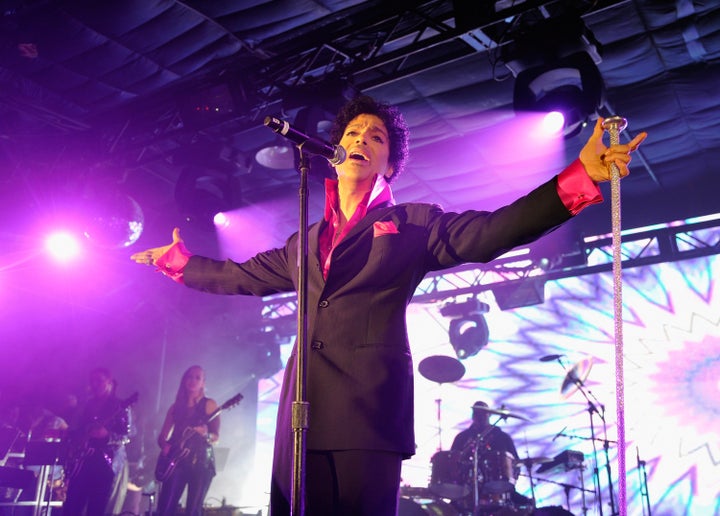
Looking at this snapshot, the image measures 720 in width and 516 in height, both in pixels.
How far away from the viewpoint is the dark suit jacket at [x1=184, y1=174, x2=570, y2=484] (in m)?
1.74

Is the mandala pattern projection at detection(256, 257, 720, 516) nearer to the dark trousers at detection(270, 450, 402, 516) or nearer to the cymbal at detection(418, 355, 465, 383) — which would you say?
the cymbal at detection(418, 355, 465, 383)

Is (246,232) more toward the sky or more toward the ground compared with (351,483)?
more toward the sky

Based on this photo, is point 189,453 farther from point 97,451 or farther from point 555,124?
point 555,124

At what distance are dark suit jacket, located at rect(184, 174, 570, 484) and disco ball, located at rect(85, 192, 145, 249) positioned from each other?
6.33 metres

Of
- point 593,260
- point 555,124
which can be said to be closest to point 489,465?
point 593,260

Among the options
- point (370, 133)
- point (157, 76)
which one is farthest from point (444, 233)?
point (157, 76)

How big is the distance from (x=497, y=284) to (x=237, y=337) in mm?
5068

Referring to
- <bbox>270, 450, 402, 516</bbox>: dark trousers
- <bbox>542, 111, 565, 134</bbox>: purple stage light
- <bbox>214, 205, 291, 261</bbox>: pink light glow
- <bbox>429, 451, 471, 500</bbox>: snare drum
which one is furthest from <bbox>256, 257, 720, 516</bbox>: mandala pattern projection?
<bbox>270, 450, 402, 516</bbox>: dark trousers

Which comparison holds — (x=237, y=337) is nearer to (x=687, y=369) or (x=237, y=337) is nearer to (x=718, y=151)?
(x=687, y=369)

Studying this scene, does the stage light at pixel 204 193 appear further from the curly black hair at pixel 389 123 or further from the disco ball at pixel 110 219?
the curly black hair at pixel 389 123

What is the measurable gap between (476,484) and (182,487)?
3379 millimetres

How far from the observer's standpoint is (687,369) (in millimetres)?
8695

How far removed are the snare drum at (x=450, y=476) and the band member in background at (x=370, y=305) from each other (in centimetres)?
601

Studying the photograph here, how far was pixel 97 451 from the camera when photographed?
690cm
